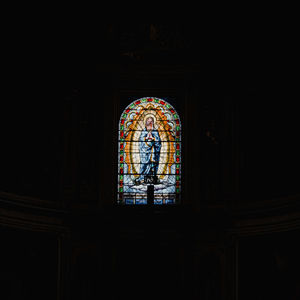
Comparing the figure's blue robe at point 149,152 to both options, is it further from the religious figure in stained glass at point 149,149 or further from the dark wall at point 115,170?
the dark wall at point 115,170

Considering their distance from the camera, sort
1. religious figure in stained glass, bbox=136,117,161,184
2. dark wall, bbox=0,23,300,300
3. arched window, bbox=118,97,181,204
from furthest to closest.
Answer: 1. religious figure in stained glass, bbox=136,117,161,184
2. arched window, bbox=118,97,181,204
3. dark wall, bbox=0,23,300,300

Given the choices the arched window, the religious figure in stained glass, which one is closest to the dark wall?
the arched window

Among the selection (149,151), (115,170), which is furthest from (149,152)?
(115,170)

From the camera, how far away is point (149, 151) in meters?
17.4

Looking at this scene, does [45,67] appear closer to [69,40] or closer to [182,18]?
[69,40]

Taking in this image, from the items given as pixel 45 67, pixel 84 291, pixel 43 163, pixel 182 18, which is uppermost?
pixel 182 18

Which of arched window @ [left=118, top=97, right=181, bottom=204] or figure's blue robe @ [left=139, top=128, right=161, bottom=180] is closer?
arched window @ [left=118, top=97, right=181, bottom=204]

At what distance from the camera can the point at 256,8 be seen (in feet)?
54.7

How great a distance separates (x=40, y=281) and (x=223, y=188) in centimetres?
356

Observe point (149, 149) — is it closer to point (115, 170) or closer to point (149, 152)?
point (149, 152)

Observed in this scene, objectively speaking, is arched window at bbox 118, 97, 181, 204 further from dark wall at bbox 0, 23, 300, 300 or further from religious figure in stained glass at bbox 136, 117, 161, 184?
dark wall at bbox 0, 23, 300, 300

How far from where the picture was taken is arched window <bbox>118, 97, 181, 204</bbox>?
56.1 ft

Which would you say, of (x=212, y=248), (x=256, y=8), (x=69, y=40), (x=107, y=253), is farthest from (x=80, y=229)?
(x=256, y=8)

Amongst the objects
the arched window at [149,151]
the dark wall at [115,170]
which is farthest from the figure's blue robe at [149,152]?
the dark wall at [115,170]
